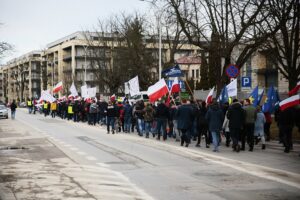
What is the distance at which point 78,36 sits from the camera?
126m

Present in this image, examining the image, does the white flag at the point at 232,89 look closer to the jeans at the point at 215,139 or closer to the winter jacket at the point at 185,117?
the winter jacket at the point at 185,117

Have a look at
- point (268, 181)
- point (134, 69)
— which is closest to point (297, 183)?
point (268, 181)

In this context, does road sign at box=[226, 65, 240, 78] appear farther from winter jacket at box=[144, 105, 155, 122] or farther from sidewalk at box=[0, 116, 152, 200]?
sidewalk at box=[0, 116, 152, 200]

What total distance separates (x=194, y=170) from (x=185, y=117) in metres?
6.92

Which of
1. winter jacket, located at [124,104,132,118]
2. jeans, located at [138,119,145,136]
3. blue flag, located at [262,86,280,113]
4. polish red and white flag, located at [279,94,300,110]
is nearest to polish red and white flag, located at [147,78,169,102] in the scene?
jeans, located at [138,119,145,136]

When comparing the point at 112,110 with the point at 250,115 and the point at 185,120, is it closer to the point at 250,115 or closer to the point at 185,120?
the point at 185,120

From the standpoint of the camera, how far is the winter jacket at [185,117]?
19.3 meters

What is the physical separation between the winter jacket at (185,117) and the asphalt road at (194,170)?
96cm

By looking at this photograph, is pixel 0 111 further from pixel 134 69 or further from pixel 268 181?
pixel 268 181

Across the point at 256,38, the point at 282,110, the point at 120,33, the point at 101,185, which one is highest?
the point at 120,33

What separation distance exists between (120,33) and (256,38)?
120 ft

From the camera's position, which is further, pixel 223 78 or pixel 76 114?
pixel 76 114

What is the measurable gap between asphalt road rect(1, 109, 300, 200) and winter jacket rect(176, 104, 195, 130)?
0.96m

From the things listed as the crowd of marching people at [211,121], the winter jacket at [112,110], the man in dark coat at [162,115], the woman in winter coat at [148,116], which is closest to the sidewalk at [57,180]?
the crowd of marching people at [211,121]
